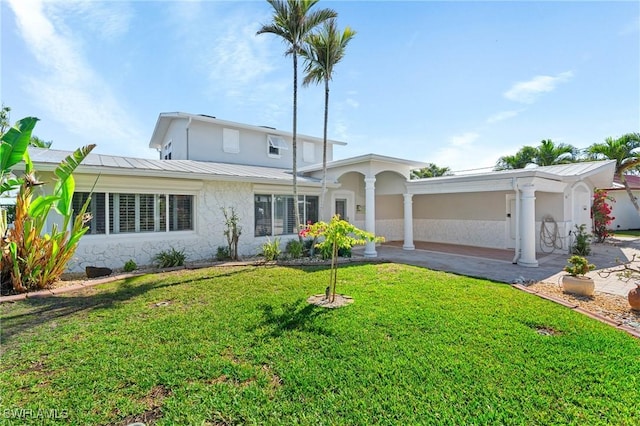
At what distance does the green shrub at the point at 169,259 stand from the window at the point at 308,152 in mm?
12222

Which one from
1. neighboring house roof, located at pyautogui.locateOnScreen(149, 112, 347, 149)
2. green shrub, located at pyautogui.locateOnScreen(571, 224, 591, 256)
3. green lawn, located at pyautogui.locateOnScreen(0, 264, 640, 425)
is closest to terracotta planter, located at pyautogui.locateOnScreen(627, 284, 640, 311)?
green lawn, located at pyautogui.locateOnScreen(0, 264, 640, 425)

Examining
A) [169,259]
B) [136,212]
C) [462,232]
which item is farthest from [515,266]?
[136,212]

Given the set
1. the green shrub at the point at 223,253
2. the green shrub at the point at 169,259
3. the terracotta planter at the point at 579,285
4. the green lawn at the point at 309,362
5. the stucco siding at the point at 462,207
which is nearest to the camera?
the green lawn at the point at 309,362

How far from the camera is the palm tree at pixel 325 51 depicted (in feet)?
40.4

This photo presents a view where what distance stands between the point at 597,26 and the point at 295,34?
10239mm

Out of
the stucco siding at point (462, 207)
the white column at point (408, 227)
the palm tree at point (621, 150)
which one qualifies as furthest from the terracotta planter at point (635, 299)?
the palm tree at point (621, 150)

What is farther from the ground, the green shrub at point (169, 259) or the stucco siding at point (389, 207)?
the stucco siding at point (389, 207)

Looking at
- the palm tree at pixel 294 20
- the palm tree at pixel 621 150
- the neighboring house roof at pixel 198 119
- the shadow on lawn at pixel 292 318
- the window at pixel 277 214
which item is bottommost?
the shadow on lawn at pixel 292 318

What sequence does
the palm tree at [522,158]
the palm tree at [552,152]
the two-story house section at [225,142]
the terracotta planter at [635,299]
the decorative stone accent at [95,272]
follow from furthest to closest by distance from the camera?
the palm tree at [522,158]
the palm tree at [552,152]
the two-story house section at [225,142]
the decorative stone accent at [95,272]
the terracotta planter at [635,299]

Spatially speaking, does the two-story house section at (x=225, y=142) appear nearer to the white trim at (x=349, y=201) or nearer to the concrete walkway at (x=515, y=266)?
the white trim at (x=349, y=201)

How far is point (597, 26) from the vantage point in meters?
9.54

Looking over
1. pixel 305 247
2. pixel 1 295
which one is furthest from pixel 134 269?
pixel 305 247

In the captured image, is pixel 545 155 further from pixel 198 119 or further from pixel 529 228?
pixel 198 119

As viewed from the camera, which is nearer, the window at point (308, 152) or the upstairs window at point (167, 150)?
the upstairs window at point (167, 150)
